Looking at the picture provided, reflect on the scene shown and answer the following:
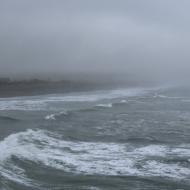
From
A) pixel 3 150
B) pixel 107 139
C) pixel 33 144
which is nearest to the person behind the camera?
pixel 3 150

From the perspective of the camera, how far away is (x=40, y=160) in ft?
68.9

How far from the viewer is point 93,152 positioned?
2319 centimetres

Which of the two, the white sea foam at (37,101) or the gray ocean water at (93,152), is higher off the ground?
the white sea foam at (37,101)

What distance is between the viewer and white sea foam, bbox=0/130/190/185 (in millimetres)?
19047

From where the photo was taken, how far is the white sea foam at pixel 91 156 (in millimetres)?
19047

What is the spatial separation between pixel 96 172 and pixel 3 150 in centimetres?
613

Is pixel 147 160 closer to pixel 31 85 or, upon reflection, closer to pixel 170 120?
pixel 170 120

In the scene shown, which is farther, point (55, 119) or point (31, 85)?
point (31, 85)

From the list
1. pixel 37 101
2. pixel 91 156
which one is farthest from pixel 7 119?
pixel 37 101

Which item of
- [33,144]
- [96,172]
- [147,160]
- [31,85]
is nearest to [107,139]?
[33,144]

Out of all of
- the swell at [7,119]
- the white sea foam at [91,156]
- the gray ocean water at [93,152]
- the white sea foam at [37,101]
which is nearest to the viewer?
the gray ocean water at [93,152]

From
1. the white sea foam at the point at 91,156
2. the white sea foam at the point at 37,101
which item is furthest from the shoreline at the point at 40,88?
the white sea foam at the point at 91,156

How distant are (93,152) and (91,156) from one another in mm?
1084

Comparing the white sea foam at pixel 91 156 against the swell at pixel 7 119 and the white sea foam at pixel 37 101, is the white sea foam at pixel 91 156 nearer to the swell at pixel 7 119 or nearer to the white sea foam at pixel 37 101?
the swell at pixel 7 119
